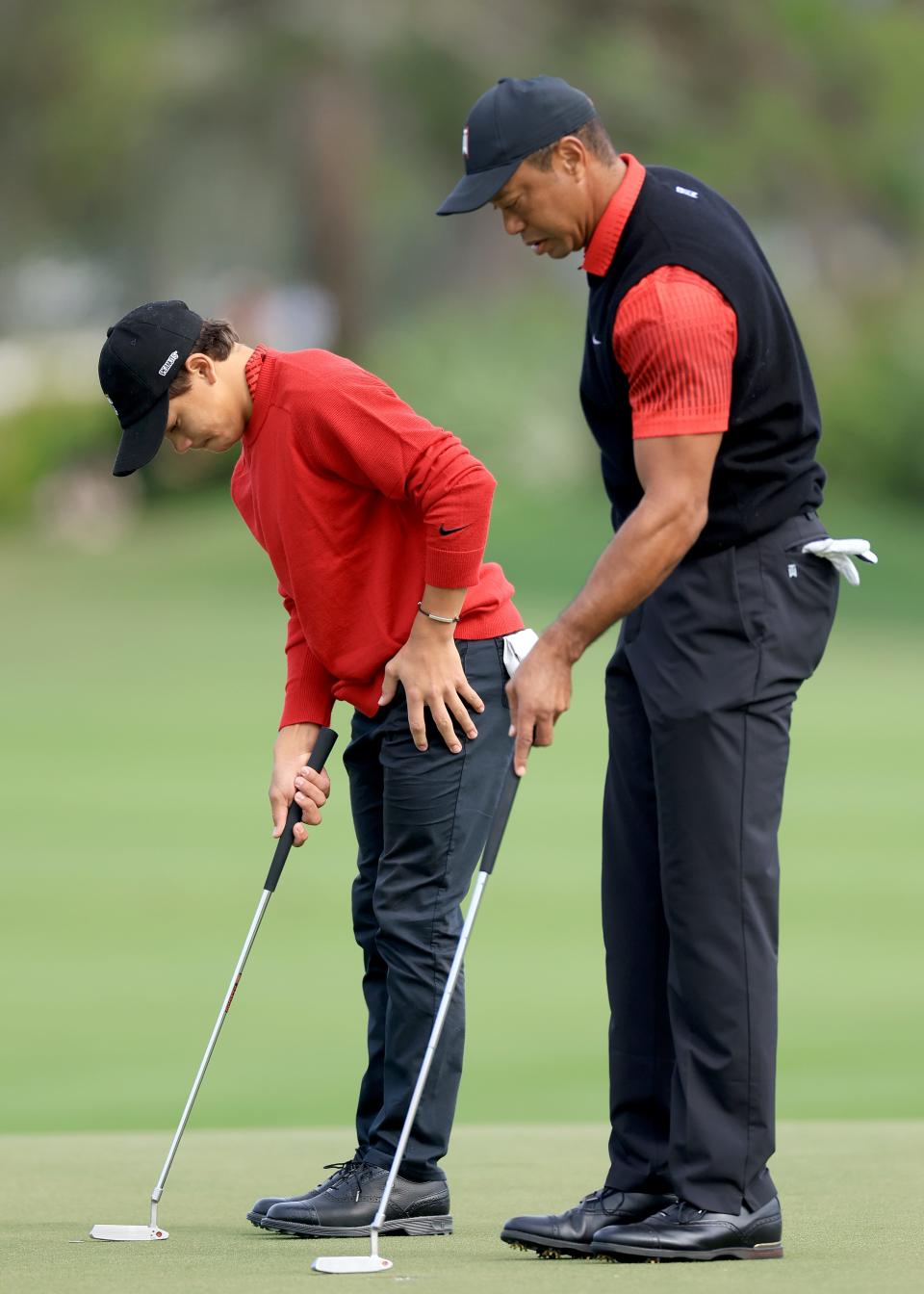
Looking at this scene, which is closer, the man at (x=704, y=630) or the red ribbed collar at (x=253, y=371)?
the man at (x=704, y=630)

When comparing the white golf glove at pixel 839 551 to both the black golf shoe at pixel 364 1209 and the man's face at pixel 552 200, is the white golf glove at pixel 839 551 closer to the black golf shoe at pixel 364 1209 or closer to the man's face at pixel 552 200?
the man's face at pixel 552 200

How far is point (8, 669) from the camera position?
20484 mm

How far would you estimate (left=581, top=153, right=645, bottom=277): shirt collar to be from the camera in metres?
3.89

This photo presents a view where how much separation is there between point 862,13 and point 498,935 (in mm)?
27679

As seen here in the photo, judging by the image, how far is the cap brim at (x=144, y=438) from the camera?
4.32m

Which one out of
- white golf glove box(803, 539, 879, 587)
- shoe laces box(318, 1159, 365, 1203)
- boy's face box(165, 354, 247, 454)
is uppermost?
boy's face box(165, 354, 247, 454)

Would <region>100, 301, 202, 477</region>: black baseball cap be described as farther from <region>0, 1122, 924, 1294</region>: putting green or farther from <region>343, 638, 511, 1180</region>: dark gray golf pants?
<region>0, 1122, 924, 1294</region>: putting green

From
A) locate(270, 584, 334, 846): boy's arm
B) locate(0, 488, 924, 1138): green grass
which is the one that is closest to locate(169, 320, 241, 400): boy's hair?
locate(270, 584, 334, 846): boy's arm

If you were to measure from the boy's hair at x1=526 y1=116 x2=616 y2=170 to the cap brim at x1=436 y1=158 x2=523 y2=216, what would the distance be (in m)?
0.03

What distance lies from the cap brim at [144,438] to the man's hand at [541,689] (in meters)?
0.84

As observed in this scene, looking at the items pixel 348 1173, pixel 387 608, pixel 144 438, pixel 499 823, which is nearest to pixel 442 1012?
pixel 499 823

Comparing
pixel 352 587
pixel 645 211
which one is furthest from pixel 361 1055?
pixel 645 211

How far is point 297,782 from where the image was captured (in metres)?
4.63

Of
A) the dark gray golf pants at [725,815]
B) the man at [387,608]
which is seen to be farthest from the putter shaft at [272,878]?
the dark gray golf pants at [725,815]
